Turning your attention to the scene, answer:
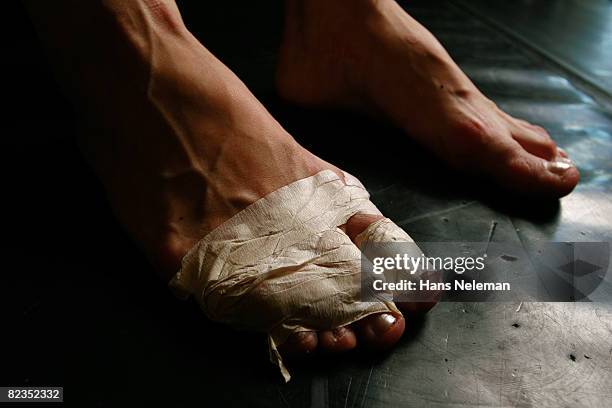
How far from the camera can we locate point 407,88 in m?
1.12

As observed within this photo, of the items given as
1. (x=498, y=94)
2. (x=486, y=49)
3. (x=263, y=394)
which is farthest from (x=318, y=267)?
(x=486, y=49)

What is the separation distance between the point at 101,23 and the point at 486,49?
4.19ft

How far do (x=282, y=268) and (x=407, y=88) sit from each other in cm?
56

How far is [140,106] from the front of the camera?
0.81m

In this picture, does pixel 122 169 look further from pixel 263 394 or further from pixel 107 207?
pixel 263 394

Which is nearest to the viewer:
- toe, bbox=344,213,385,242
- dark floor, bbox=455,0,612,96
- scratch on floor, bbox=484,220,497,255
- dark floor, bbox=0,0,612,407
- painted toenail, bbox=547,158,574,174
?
dark floor, bbox=0,0,612,407

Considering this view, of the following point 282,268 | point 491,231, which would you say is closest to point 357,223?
point 282,268

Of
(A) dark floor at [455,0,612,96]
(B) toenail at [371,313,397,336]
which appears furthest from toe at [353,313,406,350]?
→ (A) dark floor at [455,0,612,96]

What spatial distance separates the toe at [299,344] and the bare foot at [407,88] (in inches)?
20.4

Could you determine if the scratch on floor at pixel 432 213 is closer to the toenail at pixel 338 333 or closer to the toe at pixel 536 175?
the toe at pixel 536 175

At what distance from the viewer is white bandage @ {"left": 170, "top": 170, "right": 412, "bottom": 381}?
2.28ft

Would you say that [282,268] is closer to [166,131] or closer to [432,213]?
[166,131]

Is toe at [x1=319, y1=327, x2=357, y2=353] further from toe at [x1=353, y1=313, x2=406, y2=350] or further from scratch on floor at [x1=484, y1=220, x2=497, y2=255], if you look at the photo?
scratch on floor at [x1=484, y1=220, x2=497, y2=255]

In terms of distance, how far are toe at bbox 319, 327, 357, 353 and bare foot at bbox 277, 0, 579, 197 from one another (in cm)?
48
